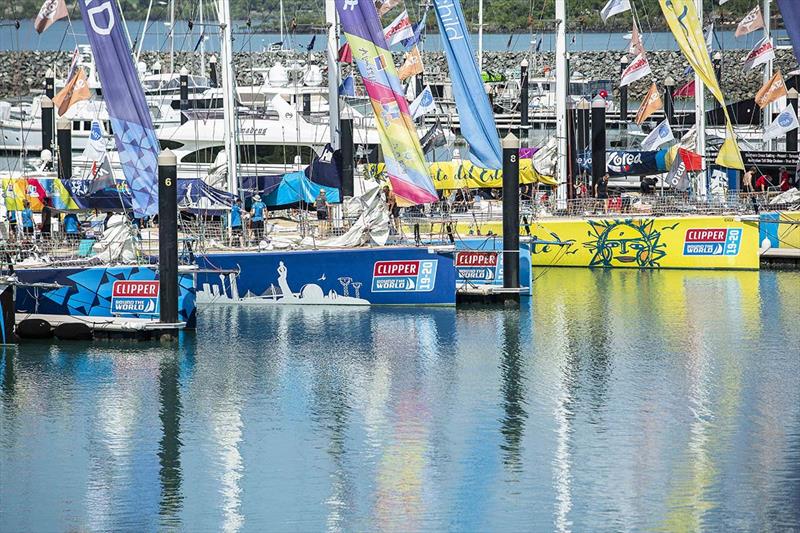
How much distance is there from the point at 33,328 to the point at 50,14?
10.7 metres

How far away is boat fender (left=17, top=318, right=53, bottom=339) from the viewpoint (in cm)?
3456

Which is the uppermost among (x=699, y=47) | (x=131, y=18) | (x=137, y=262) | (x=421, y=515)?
(x=131, y=18)

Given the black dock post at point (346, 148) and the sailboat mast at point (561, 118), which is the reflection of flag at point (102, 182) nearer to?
the black dock post at point (346, 148)

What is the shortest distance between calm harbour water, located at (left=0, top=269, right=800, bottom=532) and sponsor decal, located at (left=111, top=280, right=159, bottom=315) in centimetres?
93

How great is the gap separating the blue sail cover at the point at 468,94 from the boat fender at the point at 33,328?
12092 mm

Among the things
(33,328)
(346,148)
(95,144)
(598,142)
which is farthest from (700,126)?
(33,328)

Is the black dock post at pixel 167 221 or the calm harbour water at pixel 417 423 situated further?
the black dock post at pixel 167 221

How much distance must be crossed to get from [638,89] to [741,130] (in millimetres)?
45512

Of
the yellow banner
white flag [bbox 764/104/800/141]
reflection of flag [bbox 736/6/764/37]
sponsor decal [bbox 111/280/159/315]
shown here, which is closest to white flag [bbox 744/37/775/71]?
reflection of flag [bbox 736/6/764/37]

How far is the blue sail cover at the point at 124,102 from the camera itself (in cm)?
3459

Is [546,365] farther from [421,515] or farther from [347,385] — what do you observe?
[421,515]

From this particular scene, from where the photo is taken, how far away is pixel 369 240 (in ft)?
127

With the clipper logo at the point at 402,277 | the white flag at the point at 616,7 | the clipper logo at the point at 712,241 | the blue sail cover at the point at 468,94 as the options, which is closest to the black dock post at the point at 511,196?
the clipper logo at the point at 402,277

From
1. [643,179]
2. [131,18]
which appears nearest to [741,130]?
[643,179]
